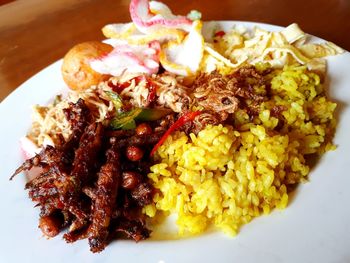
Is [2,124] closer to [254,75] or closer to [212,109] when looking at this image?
[212,109]

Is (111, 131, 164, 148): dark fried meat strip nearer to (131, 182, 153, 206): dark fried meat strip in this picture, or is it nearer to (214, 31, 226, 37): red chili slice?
(131, 182, 153, 206): dark fried meat strip

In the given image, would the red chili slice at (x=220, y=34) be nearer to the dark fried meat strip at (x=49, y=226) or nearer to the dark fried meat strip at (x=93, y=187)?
the dark fried meat strip at (x=93, y=187)

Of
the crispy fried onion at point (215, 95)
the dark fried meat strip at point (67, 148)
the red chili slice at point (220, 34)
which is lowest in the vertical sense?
the dark fried meat strip at point (67, 148)

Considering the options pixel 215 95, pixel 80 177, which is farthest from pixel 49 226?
pixel 215 95

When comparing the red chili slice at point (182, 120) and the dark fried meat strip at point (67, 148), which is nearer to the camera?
the dark fried meat strip at point (67, 148)

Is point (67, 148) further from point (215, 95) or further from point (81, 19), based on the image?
point (81, 19)

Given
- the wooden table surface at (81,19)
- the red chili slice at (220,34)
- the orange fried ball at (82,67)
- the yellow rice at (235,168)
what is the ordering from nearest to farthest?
the yellow rice at (235,168) → the orange fried ball at (82,67) → the red chili slice at (220,34) → the wooden table surface at (81,19)

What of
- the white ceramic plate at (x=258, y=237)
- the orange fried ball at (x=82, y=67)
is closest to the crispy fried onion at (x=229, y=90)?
the white ceramic plate at (x=258, y=237)

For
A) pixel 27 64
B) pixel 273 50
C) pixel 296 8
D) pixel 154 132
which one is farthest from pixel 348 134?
pixel 27 64
